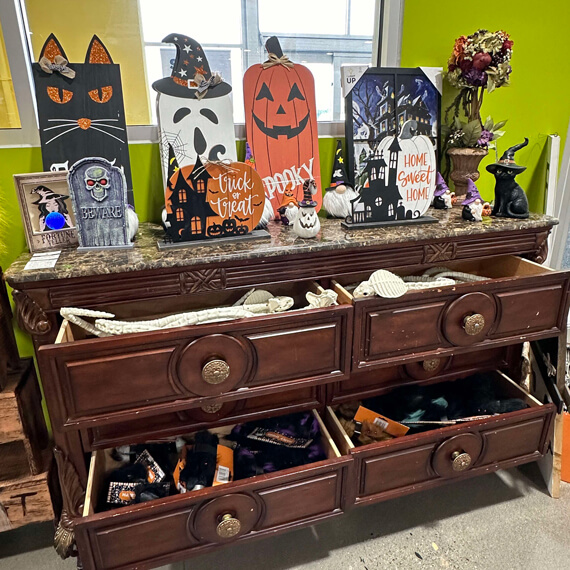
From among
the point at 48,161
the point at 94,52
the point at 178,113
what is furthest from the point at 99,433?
the point at 94,52

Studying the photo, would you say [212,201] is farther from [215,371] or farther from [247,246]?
[215,371]

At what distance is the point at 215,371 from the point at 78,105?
32.0 inches

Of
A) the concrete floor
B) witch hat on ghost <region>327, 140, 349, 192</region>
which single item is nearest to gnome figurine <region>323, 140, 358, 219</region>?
witch hat on ghost <region>327, 140, 349, 192</region>

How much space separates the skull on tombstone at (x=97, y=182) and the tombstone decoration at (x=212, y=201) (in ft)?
0.50

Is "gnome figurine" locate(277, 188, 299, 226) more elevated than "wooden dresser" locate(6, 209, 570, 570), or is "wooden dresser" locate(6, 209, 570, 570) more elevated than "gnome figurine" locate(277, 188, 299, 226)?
"gnome figurine" locate(277, 188, 299, 226)

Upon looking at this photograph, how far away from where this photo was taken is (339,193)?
1.39 metres

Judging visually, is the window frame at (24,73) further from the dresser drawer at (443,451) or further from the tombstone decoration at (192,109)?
the dresser drawer at (443,451)

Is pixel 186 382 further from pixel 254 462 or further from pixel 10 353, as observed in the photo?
pixel 10 353

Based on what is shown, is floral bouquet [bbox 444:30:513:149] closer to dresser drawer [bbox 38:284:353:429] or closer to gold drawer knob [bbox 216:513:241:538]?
dresser drawer [bbox 38:284:353:429]

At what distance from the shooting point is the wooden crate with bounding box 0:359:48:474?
119cm

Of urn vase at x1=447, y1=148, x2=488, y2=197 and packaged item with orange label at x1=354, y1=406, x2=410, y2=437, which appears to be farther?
urn vase at x1=447, y1=148, x2=488, y2=197

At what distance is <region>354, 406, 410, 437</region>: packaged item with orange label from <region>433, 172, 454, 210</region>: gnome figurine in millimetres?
729

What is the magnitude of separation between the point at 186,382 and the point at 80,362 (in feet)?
0.78

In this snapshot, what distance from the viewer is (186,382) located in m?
1.05
